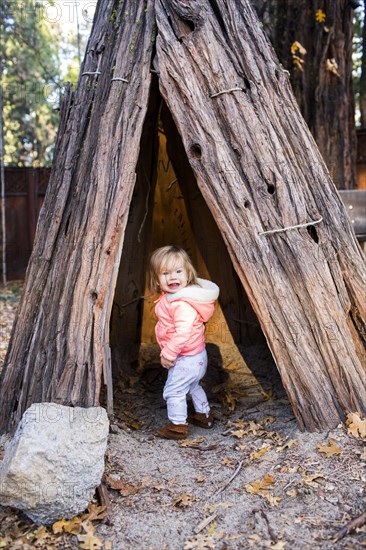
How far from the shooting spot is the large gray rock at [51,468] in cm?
302

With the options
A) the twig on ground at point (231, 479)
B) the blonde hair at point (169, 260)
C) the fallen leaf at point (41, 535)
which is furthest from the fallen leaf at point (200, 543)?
the blonde hair at point (169, 260)

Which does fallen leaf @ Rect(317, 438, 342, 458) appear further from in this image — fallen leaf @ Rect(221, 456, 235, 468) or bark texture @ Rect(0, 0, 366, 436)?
fallen leaf @ Rect(221, 456, 235, 468)

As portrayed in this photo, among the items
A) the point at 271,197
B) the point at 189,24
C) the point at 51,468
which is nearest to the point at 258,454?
the point at 51,468

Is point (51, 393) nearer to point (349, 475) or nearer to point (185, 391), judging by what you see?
point (185, 391)

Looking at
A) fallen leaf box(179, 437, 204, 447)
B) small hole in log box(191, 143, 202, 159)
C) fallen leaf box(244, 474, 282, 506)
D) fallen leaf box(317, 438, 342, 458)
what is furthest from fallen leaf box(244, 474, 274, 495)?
small hole in log box(191, 143, 202, 159)

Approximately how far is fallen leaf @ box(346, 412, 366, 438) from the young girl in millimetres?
1149

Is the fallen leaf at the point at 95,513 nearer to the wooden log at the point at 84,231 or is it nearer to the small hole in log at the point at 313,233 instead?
the wooden log at the point at 84,231

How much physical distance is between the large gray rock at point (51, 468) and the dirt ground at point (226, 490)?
0.12 metres

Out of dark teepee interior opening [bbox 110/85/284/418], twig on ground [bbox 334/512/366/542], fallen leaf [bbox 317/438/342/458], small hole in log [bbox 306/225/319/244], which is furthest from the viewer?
dark teepee interior opening [bbox 110/85/284/418]

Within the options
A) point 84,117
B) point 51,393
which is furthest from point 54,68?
point 51,393

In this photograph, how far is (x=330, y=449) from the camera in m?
3.58

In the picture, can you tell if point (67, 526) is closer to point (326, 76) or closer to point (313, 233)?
point (313, 233)

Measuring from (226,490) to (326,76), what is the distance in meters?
6.07

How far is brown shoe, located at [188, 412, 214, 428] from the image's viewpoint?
14.9ft
